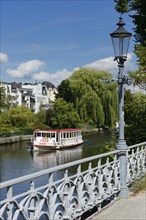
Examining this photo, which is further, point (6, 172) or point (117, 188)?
point (6, 172)

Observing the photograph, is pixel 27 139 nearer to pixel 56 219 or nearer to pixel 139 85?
pixel 139 85

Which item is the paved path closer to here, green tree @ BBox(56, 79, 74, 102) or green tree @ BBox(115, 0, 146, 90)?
green tree @ BBox(115, 0, 146, 90)

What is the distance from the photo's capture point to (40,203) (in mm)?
4848

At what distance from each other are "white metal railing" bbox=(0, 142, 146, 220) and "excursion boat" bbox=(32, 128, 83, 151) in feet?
133

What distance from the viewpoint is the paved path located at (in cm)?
629

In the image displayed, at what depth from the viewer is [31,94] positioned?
126 meters

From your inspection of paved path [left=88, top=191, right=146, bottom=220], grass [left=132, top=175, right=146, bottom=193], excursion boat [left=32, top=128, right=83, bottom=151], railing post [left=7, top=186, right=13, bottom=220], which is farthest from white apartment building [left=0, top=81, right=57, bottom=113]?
railing post [left=7, top=186, right=13, bottom=220]

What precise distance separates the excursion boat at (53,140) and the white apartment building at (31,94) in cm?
5271

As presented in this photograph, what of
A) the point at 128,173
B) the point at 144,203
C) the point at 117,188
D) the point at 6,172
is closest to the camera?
the point at 144,203

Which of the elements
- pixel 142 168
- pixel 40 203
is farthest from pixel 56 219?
pixel 142 168

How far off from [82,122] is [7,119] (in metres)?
13.0

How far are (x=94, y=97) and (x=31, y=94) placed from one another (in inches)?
2606

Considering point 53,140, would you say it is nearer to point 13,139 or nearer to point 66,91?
point 13,139

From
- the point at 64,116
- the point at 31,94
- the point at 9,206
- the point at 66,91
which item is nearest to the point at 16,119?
the point at 64,116
